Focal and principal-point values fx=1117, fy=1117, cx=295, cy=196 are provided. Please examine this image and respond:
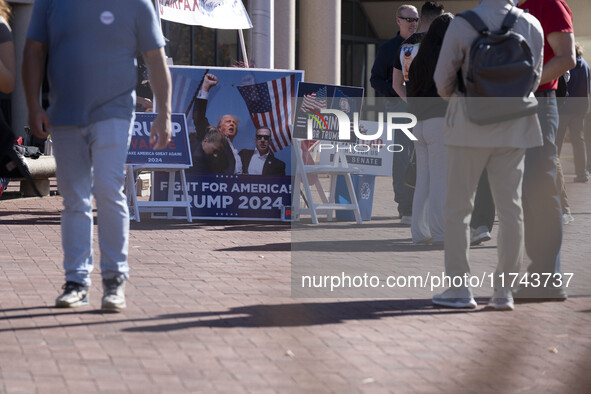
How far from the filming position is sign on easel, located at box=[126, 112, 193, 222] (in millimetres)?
10523

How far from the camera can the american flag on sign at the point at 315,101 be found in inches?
419

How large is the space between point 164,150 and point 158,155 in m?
0.09

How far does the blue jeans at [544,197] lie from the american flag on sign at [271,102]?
14.9 ft

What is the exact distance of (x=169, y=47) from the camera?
2223 centimetres

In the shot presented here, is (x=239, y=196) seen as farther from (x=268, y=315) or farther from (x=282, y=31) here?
(x=282, y=31)

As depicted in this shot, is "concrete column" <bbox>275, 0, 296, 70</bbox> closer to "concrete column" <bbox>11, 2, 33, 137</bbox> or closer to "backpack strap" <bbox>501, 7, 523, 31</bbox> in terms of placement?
"concrete column" <bbox>11, 2, 33, 137</bbox>

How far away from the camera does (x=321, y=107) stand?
10773mm

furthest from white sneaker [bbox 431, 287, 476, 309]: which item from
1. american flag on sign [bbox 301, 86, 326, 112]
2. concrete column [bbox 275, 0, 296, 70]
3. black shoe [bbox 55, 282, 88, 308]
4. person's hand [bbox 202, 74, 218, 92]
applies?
concrete column [bbox 275, 0, 296, 70]

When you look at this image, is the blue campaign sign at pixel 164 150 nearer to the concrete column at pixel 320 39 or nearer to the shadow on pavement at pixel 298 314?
the shadow on pavement at pixel 298 314

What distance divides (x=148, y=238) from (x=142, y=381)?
16.9ft

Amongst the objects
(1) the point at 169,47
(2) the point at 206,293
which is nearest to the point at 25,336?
(2) the point at 206,293

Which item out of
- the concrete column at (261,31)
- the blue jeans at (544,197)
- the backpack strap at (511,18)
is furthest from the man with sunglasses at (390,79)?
the backpack strap at (511,18)

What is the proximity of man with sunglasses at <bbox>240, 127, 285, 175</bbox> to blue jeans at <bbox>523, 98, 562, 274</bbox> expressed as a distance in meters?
4.58

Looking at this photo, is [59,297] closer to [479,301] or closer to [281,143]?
[479,301]
